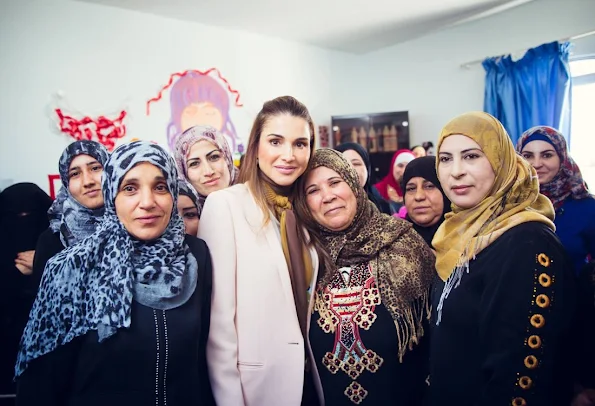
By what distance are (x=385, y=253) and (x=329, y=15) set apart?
3.42m

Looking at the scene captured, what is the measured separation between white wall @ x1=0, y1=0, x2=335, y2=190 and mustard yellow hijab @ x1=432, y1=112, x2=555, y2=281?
332cm

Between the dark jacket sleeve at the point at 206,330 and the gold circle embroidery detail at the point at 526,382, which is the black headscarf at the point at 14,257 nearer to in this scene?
the dark jacket sleeve at the point at 206,330

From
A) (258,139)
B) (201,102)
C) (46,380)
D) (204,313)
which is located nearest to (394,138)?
(201,102)

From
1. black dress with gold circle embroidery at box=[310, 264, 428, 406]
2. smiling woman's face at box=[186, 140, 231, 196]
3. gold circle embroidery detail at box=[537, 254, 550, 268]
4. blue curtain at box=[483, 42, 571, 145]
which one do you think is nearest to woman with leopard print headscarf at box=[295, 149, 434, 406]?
black dress with gold circle embroidery at box=[310, 264, 428, 406]

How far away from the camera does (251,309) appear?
57.4 inches

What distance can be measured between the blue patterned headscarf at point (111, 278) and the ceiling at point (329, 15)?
Result: 3033 millimetres

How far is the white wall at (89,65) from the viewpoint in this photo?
3.37 metres

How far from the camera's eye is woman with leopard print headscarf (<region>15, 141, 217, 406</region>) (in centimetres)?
117

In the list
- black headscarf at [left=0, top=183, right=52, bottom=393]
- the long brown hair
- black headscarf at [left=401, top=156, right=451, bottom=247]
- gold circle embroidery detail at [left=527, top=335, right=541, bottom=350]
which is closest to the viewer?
gold circle embroidery detail at [left=527, top=335, right=541, bottom=350]

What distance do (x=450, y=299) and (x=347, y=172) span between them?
2.10 feet

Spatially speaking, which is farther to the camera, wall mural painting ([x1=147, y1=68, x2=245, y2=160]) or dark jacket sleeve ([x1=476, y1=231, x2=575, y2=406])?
wall mural painting ([x1=147, y1=68, x2=245, y2=160])

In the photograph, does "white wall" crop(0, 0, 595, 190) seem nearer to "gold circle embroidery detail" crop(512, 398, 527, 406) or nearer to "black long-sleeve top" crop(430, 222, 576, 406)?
"black long-sleeve top" crop(430, 222, 576, 406)

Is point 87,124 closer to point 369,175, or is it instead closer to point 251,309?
point 369,175

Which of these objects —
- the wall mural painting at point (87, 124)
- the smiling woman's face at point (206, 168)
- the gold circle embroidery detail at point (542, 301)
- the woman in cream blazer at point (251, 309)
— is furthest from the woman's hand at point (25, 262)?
the gold circle embroidery detail at point (542, 301)
